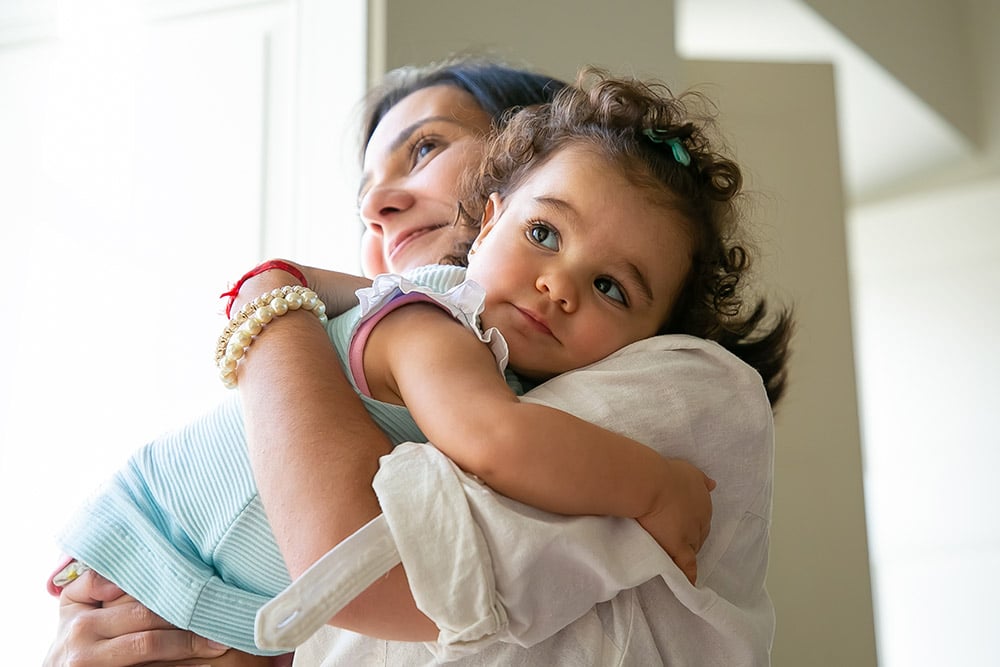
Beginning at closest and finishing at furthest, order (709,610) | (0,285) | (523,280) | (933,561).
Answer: (709,610), (523,280), (0,285), (933,561)

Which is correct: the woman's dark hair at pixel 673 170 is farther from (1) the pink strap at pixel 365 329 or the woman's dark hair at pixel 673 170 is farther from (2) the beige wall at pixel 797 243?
(2) the beige wall at pixel 797 243

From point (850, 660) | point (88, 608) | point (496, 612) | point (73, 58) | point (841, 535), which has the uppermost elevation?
point (73, 58)

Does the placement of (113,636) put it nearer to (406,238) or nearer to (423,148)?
(406,238)

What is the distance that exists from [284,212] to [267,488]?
1.34 m

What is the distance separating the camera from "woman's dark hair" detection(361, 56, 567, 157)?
4.71 ft

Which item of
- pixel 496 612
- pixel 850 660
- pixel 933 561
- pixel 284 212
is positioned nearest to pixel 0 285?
pixel 284 212

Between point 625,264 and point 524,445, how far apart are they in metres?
0.30

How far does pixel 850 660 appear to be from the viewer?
255 cm

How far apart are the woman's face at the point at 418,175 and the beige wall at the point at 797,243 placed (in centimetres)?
66

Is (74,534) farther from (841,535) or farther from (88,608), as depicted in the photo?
(841,535)

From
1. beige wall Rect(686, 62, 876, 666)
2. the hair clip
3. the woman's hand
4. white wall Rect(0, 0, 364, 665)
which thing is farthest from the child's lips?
beige wall Rect(686, 62, 876, 666)

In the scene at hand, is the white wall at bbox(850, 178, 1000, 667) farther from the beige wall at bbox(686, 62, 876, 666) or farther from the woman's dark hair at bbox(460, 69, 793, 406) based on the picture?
the woman's dark hair at bbox(460, 69, 793, 406)

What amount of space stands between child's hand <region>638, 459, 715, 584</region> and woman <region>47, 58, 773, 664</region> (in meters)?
0.02

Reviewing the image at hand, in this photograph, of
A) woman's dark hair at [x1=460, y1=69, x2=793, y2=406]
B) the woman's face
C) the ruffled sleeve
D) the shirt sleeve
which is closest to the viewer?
the shirt sleeve
